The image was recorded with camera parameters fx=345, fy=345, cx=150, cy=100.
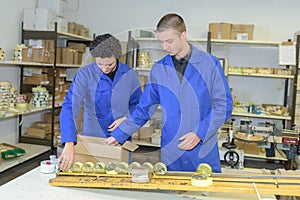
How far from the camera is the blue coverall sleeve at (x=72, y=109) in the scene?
1570mm

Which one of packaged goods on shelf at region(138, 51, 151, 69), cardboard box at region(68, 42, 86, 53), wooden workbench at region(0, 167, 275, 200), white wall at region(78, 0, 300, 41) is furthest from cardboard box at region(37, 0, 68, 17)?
wooden workbench at region(0, 167, 275, 200)

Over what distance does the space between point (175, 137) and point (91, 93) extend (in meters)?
0.50

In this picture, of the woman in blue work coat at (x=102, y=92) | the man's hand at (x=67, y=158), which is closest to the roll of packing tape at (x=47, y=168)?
the man's hand at (x=67, y=158)

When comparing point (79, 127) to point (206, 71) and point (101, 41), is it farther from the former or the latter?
point (206, 71)

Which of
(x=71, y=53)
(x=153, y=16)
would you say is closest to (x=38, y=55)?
(x=71, y=53)

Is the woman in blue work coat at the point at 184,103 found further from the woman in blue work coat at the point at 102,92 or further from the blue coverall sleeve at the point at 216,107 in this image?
the woman in blue work coat at the point at 102,92

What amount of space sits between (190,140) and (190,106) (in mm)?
164

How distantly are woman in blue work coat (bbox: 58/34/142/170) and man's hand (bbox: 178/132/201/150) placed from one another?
1.22 ft

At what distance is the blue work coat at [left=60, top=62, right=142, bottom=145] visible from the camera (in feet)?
5.70

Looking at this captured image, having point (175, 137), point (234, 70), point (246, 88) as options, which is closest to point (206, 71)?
point (175, 137)

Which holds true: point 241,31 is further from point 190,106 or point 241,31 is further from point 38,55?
point 190,106

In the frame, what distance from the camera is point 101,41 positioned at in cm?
170

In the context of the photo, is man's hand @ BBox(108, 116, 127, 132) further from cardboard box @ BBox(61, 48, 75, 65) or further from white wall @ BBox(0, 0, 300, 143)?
cardboard box @ BBox(61, 48, 75, 65)

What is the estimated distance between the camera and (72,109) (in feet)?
5.47
